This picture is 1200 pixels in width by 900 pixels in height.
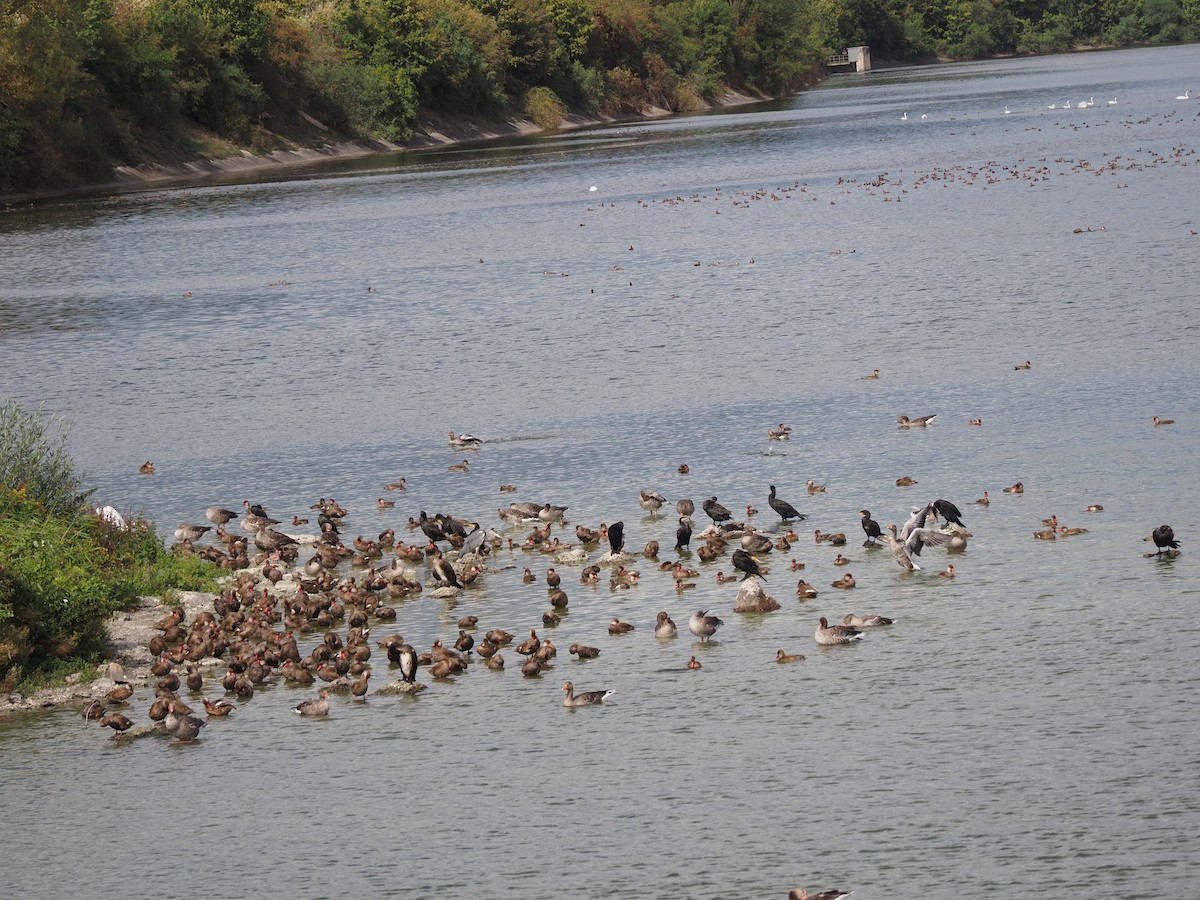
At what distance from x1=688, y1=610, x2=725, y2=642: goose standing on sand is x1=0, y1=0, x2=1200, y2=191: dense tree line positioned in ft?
242

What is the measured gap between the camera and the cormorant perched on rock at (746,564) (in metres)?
20.0

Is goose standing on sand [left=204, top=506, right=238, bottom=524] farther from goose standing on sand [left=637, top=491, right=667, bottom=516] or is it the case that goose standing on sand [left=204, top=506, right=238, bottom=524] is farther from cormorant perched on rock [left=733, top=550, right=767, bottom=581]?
cormorant perched on rock [left=733, top=550, right=767, bottom=581]

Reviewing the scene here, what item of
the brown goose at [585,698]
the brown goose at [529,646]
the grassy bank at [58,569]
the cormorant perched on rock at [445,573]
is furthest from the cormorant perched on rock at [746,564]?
the grassy bank at [58,569]

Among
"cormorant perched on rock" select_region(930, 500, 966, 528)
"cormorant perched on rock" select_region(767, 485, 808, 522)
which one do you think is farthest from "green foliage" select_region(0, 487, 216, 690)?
"cormorant perched on rock" select_region(930, 500, 966, 528)

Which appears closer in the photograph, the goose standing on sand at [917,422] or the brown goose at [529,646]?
the brown goose at [529,646]

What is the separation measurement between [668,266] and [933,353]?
1720 cm

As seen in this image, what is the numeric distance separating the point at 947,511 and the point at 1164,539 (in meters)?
2.62

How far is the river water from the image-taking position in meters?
14.0

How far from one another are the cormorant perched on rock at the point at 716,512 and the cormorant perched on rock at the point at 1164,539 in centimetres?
525

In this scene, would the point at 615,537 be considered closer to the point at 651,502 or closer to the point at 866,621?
the point at 651,502

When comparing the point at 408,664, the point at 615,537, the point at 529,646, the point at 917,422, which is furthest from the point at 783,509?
the point at 408,664

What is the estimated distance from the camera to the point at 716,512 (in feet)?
72.1

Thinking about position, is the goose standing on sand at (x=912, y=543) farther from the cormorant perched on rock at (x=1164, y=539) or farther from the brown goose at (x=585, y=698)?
the brown goose at (x=585, y=698)

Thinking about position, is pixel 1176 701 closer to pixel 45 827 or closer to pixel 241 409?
pixel 45 827
